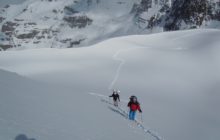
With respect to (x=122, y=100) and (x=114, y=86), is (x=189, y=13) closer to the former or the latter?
(x=114, y=86)

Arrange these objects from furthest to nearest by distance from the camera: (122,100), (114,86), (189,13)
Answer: (189,13), (114,86), (122,100)

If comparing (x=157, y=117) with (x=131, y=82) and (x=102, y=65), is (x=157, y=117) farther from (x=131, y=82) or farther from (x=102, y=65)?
(x=102, y=65)

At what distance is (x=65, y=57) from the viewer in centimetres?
3894

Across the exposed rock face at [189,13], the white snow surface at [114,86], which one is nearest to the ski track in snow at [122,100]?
the white snow surface at [114,86]

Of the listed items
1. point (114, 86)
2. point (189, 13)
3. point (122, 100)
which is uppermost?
point (189, 13)

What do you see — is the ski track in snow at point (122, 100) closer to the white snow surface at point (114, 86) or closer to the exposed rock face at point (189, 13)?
the white snow surface at point (114, 86)

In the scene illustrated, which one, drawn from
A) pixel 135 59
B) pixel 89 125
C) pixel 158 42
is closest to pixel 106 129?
pixel 89 125

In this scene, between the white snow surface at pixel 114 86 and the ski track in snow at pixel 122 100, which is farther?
the ski track in snow at pixel 122 100

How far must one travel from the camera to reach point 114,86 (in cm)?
2694

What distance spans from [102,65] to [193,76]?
940cm

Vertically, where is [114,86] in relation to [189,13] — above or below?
below

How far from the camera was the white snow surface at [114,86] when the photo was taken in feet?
30.7

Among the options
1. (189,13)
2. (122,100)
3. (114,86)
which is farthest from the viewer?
(189,13)

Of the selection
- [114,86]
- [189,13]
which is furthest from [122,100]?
[189,13]
